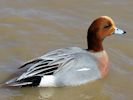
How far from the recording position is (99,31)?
7.34 meters

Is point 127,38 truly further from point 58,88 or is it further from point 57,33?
point 58,88

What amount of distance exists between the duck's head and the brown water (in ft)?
1.51

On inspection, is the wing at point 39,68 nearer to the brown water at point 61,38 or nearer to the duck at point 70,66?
the duck at point 70,66

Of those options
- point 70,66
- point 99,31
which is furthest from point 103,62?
point 70,66

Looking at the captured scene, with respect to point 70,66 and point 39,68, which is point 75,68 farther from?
point 39,68

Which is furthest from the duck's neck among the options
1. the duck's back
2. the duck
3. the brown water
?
the brown water

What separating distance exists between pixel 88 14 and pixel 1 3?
1.52 metres

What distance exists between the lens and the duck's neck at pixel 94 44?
737 cm

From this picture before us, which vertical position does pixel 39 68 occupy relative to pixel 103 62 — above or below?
above

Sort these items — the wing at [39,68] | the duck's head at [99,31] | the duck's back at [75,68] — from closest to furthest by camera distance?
the wing at [39,68] → the duck's back at [75,68] → the duck's head at [99,31]

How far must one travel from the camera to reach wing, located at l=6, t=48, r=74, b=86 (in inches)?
271

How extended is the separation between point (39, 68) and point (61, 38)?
1292 mm

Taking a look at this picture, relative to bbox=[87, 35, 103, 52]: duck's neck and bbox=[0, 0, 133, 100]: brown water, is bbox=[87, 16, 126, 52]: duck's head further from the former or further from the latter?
bbox=[0, 0, 133, 100]: brown water

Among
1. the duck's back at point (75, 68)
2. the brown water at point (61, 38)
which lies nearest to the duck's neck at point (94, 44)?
the duck's back at point (75, 68)
